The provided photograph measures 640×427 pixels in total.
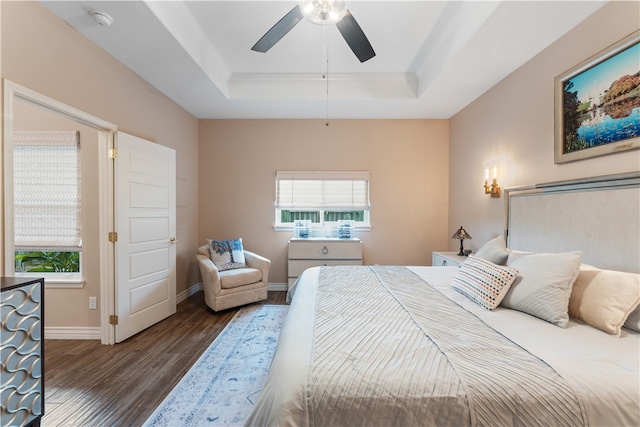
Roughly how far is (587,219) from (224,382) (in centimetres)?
284

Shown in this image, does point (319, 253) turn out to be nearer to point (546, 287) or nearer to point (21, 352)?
point (546, 287)

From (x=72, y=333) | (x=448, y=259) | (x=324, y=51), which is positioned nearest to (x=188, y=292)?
(x=72, y=333)

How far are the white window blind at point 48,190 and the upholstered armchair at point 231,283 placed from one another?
129 centimetres

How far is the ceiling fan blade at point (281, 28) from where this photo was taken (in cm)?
178

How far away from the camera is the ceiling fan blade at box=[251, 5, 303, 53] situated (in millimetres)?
1783

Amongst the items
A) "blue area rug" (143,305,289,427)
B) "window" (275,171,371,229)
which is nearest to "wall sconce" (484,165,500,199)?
"window" (275,171,371,229)

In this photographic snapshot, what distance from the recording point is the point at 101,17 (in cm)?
200

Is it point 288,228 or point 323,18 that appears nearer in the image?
point 323,18

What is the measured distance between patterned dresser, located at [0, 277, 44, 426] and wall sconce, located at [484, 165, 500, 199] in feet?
12.7

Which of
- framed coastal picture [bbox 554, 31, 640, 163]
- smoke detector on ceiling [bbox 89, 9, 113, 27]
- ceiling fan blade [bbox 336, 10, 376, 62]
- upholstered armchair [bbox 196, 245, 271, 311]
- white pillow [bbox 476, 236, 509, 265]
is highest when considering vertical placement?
smoke detector on ceiling [bbox 89, 9, 113, 27]

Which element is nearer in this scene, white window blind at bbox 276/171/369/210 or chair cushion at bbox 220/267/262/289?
chair cushion at bbox 220/267/262/289

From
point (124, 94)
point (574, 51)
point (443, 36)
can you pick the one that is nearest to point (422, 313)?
point (574, 51)

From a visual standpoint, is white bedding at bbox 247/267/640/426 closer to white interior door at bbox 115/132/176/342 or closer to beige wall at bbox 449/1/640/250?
beige wall at bbox 449/1/640/250

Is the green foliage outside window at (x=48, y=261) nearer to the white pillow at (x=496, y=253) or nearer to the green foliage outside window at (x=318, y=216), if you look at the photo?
the green foliage outside window at (x=318, y=216)
